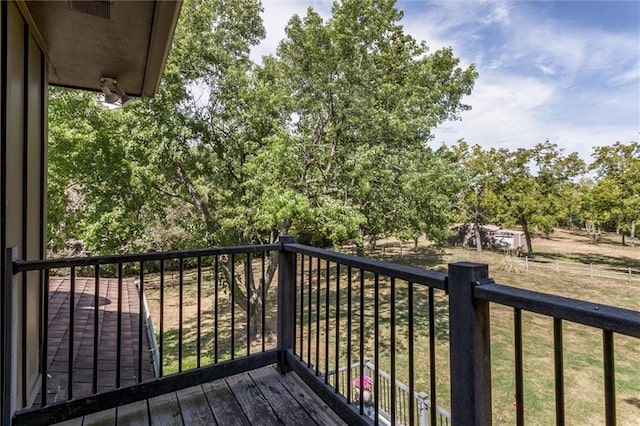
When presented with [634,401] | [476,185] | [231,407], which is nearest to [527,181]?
[476,185]

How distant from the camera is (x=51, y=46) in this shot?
2389 mm

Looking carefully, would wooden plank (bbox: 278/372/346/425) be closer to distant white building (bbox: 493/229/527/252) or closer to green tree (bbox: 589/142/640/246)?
green tree (bbox: 589/142/640/246)

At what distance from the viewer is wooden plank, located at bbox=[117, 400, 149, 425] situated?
5.52 feet

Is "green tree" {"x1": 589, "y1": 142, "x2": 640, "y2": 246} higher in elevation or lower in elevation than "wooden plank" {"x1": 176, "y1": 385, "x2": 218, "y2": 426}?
higher

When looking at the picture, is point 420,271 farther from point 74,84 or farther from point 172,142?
point 172,142

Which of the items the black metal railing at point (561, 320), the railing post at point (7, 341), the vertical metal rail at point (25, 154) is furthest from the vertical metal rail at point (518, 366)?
the vertical metal rail at point (25, 154)

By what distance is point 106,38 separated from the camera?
2268mm

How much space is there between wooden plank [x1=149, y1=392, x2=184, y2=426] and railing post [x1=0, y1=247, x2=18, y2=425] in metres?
0.57

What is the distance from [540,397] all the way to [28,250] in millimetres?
8172

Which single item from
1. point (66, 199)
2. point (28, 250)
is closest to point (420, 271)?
point (28, 250)

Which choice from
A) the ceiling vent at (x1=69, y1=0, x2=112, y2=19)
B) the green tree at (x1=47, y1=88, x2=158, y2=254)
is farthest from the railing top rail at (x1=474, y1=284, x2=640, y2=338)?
the green tree at (x1=47, y1=88, x2=158, y2=254)

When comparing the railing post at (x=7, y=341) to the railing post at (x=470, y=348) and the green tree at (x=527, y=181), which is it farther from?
the green tree at (x=527, y=181)

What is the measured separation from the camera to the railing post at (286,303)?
7.09 ft

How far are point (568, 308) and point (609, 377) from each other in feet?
0.51
